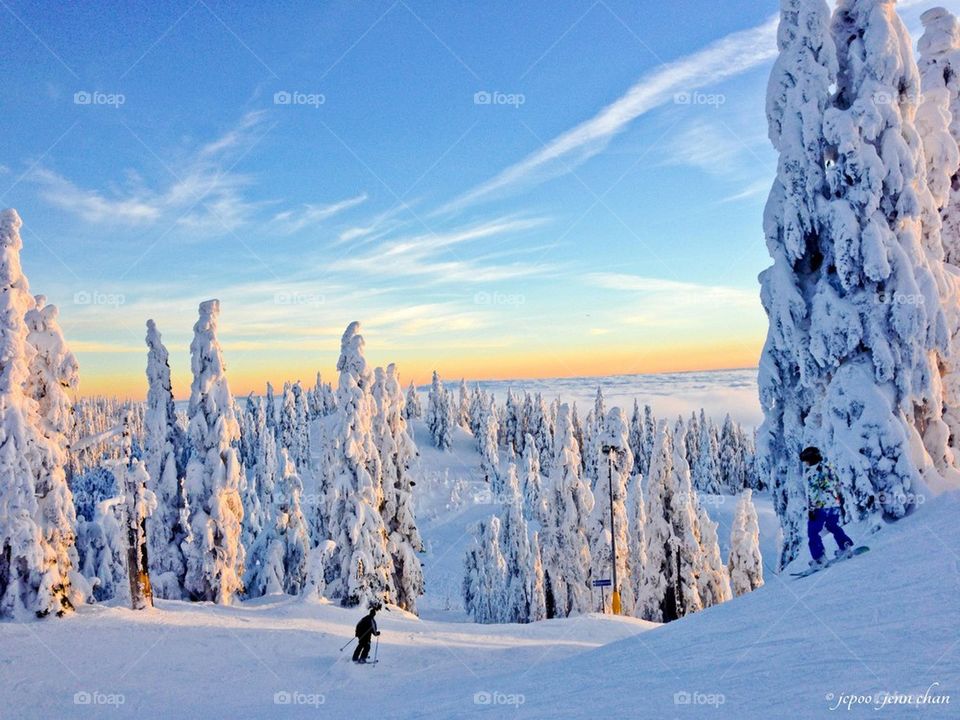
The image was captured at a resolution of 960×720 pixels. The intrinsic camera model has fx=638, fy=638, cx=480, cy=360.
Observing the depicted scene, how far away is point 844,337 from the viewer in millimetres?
13438

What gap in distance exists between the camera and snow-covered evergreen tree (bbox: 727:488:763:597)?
1773 inches

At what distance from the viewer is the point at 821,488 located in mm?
10641

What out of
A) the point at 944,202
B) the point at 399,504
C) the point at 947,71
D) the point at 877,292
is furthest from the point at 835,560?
the point at 399,504

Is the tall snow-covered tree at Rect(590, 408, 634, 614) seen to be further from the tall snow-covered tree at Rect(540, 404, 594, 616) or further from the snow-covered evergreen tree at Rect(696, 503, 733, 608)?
the snow-covered evergreen tree at Rect(696, 503, 733, 608)

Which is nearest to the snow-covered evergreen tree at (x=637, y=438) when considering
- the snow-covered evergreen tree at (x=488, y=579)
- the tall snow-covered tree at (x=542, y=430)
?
the tall snow-covered tree at (x=542, y=430)

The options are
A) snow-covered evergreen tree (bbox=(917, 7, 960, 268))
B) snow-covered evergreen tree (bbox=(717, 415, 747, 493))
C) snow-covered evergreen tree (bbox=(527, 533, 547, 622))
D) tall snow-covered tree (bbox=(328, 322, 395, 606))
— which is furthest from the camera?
snow-covered evergreen tree (bbox=(717, 415, 747, 493))

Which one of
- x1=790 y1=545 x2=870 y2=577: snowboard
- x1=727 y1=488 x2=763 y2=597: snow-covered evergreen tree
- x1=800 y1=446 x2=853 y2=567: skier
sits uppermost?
x1=800 y1=446 x2=853 y2=567: skier

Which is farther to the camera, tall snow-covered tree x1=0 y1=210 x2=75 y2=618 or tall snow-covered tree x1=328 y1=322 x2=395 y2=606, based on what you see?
tall snow-covered tree x1=328 y1=322 x2=395 y2=606

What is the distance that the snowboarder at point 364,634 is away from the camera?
16453 millimetres

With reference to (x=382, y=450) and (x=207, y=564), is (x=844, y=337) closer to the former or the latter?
(x=382, y=450)

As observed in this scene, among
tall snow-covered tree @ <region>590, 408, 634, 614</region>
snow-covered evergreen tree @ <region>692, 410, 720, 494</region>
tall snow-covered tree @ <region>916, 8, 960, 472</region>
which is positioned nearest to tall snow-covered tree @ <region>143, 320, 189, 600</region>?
tall snow-covered tree @ <region>590, 408, 634, 614</region>

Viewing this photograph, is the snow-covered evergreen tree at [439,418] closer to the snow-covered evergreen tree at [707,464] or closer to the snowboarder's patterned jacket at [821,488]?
the snow-covered evergreen tree at [707,464]

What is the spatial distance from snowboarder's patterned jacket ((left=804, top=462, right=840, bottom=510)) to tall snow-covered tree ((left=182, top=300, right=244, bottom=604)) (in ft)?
75.9

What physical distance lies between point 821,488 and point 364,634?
11.6 meters
